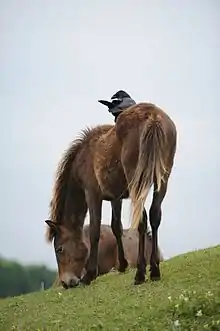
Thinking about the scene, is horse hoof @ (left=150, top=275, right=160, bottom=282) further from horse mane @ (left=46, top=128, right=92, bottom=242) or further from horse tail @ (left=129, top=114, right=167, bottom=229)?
horse mane @ (left=46, top=128, right=92, bottom=242)

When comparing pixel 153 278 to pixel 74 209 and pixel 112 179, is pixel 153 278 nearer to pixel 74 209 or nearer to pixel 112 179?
pixel 112 179

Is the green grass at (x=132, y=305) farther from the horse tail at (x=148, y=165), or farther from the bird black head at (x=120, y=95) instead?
the bird black head at (x=120, y=95)

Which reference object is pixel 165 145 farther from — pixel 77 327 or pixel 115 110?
pixel 77 327

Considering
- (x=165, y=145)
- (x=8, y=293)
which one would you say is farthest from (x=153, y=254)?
(x=8, y=293)

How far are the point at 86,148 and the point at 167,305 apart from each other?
3827 mm

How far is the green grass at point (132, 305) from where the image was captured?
539 cm

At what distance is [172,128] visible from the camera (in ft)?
24.9

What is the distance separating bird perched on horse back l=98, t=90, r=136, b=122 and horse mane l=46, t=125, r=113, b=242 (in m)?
0.75

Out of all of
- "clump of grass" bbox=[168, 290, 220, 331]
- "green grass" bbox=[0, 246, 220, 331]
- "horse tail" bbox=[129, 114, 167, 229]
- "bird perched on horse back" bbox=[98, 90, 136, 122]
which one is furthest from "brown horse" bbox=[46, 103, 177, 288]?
"clump of grass" bbox=[168, 290, 220, 331]

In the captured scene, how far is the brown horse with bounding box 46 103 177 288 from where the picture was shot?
7.27m

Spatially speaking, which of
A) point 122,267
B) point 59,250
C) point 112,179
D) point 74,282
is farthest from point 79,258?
point 112,179

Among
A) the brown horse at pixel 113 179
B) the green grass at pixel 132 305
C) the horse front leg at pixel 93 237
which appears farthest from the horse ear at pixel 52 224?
the green grass at pixel 132 305

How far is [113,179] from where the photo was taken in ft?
27.6

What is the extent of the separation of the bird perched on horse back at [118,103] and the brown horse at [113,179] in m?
0.27
